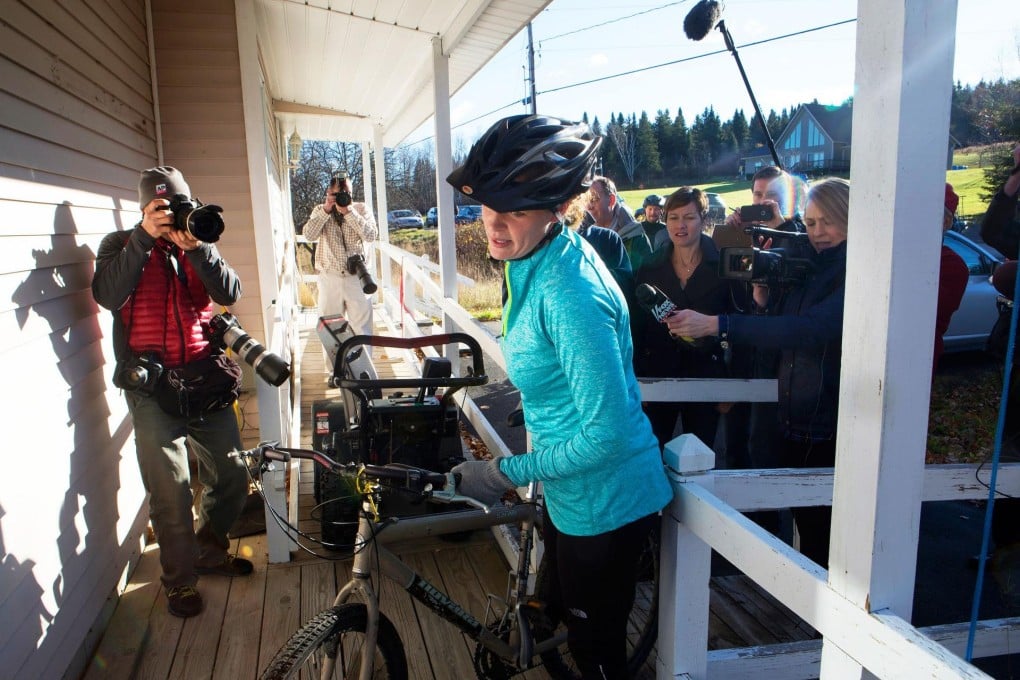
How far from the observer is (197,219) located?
2.47m

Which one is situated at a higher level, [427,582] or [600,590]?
[600,590]

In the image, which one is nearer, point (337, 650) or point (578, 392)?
point (578, 392)

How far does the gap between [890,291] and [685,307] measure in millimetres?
2059

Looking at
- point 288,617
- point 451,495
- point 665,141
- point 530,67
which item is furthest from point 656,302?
point 665,141

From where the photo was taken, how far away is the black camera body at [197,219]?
8.11 ft

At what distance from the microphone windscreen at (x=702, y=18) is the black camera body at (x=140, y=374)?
4.28m

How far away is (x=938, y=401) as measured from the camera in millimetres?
6402

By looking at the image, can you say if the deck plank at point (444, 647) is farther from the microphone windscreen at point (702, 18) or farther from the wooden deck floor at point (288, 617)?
the microphone windscreen at point (702, 18)

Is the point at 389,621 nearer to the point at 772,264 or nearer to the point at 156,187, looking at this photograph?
the point at 772,264

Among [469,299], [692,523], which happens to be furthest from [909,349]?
[469,299]

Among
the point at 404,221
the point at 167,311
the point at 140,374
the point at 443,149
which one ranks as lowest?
the point at 140,374

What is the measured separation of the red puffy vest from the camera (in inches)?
101

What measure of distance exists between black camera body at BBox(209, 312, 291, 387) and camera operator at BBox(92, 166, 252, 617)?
0.07 m

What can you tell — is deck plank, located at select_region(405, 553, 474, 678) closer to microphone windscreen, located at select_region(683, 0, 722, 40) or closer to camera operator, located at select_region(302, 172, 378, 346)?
camera operator, located at select_region(302, 172, 378, 346)
